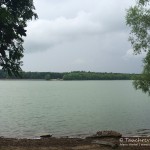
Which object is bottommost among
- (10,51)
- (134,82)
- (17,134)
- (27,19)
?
(17,134)

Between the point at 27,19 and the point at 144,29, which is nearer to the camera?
the point at 27,19

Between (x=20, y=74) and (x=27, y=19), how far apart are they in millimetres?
4428

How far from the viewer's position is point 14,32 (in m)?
24.7

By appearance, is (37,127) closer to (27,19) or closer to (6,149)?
(27,19)

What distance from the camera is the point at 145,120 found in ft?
160

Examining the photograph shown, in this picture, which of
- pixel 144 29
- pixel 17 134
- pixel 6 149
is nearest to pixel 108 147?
pixel 6 149

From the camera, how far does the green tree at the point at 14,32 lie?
79.0 ft

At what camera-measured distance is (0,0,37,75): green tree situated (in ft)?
79.0

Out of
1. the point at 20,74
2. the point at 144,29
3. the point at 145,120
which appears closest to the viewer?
the point at 20,74

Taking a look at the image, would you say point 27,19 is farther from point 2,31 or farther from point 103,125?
point 103,125

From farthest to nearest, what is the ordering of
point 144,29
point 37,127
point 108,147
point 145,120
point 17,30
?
point 145,120
point 37,127
point 144,29
point 17,30
point 108,147

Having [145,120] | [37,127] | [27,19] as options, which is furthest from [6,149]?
[145,120]

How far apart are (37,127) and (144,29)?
747 inches

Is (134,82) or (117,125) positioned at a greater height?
(134,82)
